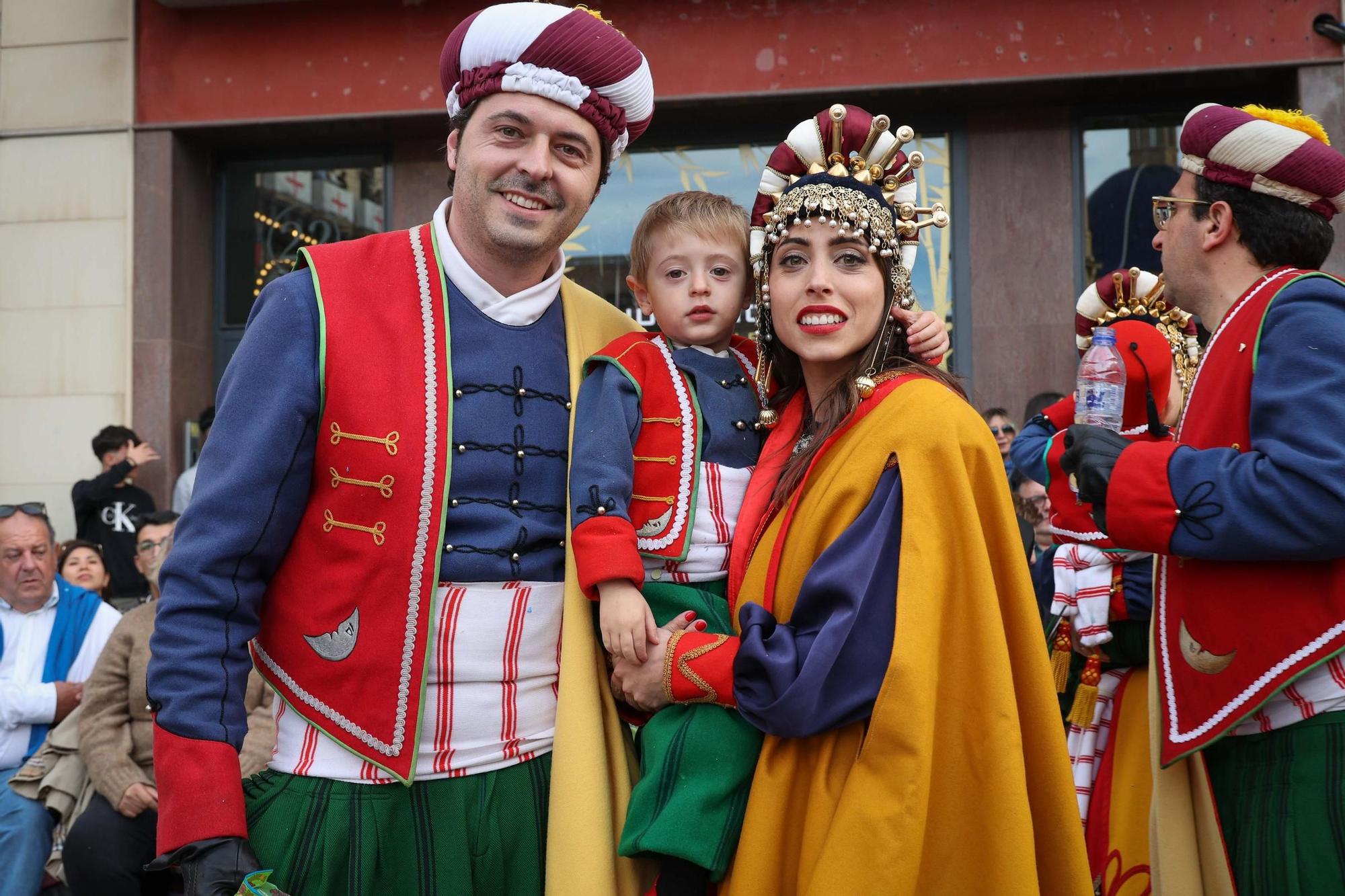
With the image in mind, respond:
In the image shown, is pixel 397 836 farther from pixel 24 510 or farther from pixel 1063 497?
pixel 24 510

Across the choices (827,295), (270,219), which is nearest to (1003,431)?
(827,295)

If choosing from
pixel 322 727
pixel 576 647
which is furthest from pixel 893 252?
pixel 322 727

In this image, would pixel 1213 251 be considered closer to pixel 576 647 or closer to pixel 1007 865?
pixel 1007 865

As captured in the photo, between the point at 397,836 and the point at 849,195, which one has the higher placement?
the point at 849,195

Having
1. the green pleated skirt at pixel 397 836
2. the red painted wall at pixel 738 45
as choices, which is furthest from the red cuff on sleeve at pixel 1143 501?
the red painted wall at pixel 738 45

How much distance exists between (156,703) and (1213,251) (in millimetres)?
2573

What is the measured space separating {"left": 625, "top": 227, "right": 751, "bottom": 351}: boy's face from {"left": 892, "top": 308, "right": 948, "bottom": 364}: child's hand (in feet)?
1.54

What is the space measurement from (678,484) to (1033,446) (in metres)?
2.17

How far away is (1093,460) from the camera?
285 cm

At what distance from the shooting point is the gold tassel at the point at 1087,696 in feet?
13.7

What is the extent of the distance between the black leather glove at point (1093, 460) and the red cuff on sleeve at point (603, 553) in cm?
110

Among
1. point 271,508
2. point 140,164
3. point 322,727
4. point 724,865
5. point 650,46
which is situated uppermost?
point 650,46

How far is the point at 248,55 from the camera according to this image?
827 cm

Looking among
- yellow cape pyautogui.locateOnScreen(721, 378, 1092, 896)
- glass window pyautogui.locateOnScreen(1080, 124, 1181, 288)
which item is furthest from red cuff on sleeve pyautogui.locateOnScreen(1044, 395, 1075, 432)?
glass window pyautogui.locateOnScreen(1080, 124, 1181, 288)
